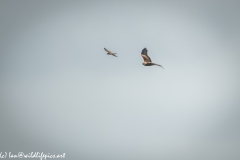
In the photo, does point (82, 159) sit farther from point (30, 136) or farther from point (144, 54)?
point (144, 54)

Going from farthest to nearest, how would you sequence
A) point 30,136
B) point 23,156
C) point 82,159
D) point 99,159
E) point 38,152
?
point 30,136
point 99,159
point 82,159
point 38,152
point 23,156

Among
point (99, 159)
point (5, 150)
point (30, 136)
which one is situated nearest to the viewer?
point (5, 150)

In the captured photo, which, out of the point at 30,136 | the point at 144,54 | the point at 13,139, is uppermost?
the point at 30,136

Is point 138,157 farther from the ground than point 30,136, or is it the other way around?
point 30,136

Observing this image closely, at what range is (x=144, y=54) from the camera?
1864 cm

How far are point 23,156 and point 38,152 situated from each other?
249 inches

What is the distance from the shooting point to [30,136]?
194ft

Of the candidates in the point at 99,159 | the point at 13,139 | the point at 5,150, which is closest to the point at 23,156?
the point at 5,150

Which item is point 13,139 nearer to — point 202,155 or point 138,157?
point 138,157

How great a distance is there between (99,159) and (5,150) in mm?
16610

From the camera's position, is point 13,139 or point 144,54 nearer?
point 144,54

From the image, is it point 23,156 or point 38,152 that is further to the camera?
point 38,152

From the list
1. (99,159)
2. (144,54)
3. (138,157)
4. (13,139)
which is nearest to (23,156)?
(13,139)

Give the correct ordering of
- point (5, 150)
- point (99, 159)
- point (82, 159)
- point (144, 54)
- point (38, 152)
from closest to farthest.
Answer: point (144, 54)
point (5, 150)
point (38, 152)
point (82, 159)
point (99, 159)
